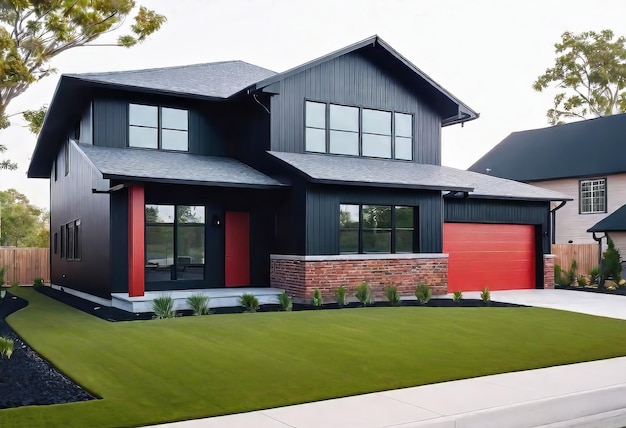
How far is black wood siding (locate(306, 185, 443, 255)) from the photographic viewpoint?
16.8m

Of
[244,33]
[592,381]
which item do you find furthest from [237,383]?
[244,33]

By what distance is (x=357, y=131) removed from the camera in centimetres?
1952

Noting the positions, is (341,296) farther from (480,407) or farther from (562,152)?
(562,152)

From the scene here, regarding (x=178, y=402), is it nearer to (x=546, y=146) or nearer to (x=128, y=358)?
(x=128, y=358)

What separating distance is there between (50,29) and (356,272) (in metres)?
11.9

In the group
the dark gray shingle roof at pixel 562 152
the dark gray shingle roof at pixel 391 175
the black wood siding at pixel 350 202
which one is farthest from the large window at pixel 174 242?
the dark gray shingle roof at pixel 562 152

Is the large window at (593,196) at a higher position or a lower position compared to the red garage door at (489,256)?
higher

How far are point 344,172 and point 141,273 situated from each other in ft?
19.3

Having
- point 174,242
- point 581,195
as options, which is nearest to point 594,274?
point 581,195

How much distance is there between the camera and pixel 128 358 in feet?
29.0

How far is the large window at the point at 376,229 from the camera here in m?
17.7

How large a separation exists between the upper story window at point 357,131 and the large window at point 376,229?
216 centimetres

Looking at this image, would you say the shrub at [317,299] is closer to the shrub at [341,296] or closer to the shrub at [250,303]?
the shrub at [341,296]

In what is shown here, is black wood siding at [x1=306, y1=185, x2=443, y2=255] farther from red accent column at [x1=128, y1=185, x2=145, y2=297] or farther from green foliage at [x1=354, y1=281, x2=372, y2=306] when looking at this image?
red accent column at [x1=128, y1=185, x2=145, y2=297]
